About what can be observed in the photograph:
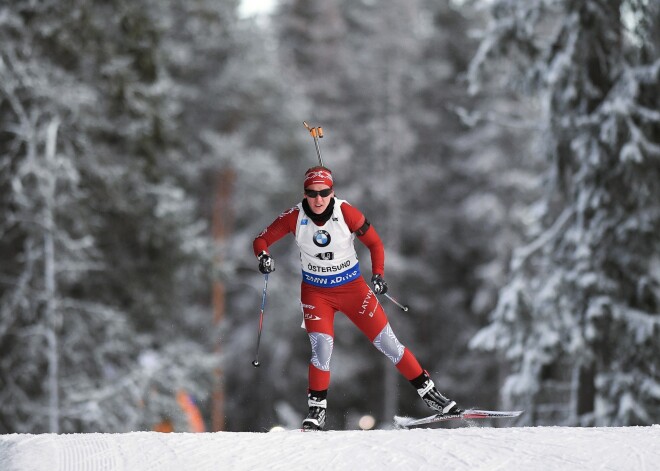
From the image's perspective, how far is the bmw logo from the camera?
17.5 ft

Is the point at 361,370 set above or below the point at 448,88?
below

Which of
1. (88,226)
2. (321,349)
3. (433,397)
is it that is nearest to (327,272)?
(321,349)

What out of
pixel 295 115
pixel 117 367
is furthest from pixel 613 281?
pixel 295 115

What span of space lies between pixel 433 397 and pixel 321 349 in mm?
923

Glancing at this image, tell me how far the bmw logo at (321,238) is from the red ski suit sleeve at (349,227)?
0.18 metres

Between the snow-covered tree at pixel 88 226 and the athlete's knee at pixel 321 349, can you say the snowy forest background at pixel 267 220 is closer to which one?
the snow-covered tree at pixel 88 226

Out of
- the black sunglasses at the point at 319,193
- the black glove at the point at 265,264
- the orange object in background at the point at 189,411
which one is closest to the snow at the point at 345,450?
the black glove at the point at 265,264

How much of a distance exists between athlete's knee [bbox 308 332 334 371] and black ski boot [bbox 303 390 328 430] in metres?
0.20

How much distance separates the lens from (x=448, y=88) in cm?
2720

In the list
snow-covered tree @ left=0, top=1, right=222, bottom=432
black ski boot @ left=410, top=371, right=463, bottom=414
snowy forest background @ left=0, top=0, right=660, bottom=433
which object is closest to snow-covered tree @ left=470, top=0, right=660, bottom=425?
snowy forest background @ left=0, top=0, right=660, bottom=433

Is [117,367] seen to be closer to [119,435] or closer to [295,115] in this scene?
[119,435]

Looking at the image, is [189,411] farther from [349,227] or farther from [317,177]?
[317,177]

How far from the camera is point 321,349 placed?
219 inches

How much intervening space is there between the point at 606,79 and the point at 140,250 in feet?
25.6
